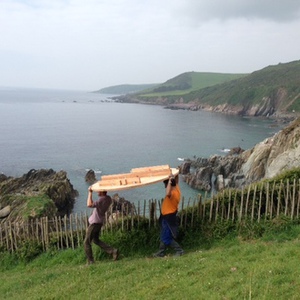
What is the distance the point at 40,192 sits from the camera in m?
33.6

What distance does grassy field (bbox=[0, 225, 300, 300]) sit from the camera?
765 cm

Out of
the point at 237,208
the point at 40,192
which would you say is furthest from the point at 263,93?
the point at 237,208

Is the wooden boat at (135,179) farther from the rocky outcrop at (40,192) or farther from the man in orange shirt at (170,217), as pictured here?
the rocky outcrop at (40,192)

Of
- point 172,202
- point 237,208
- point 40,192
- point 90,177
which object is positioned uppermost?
point 172,202

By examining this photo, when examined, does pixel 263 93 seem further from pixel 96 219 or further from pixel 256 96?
pixel 96 219

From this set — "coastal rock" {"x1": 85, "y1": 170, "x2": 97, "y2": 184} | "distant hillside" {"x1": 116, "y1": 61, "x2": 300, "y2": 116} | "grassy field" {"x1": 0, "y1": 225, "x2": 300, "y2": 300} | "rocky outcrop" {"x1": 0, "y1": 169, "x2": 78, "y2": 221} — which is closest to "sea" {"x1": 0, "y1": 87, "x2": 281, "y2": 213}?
"coastal rock" {"x1": 85, "y1": 170, "x2": 97, "y2": 184}

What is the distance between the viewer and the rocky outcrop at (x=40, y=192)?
2877 centimetres

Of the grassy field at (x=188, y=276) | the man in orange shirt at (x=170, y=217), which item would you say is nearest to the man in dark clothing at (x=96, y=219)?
the grassy field at (x=188, y=276)

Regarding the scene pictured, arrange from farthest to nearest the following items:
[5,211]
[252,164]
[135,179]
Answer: [252,164], [5,211], [135,179]

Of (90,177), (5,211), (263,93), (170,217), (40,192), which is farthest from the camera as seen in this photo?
(263,93)

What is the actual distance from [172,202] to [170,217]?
0.49 m

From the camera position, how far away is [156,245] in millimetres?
12352

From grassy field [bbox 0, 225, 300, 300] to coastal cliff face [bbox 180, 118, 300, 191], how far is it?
15458 mm

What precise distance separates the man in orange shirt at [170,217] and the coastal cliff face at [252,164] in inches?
605
